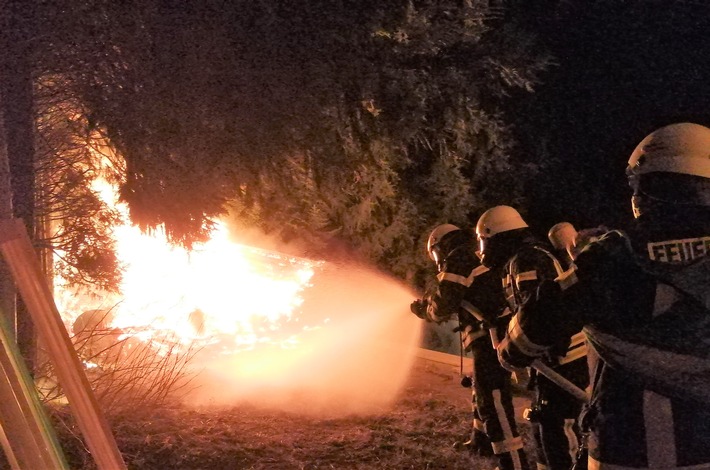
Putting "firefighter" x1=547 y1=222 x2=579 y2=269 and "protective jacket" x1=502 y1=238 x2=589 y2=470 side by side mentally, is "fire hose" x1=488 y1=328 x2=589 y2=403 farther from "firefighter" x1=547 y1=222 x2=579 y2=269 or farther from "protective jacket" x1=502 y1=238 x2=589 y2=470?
"firefighter" x1=547 y1=222 x2=579 y2=269

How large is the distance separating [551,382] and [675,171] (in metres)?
2.23

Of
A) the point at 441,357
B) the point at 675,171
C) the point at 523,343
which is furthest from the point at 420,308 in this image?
the point at 675,171

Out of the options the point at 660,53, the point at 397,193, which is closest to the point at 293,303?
the point at 397,193

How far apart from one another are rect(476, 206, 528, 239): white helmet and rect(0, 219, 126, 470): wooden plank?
10.0 feet

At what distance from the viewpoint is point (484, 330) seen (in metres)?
5.01

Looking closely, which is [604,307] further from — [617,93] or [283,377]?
[617,93]

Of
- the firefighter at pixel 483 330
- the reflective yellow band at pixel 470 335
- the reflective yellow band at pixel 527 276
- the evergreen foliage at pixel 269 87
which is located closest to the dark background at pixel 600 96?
the evergreen foliage at pixel 269 87

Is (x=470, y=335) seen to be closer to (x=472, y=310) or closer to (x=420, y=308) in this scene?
(x=472, y=310)

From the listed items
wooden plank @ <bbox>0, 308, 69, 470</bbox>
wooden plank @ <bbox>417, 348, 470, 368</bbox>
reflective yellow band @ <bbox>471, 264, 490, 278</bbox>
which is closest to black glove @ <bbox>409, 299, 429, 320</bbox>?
reflective yellow band @ <bbox>471, 264, 490, 278</bbox>

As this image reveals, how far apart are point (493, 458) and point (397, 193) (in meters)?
3.88

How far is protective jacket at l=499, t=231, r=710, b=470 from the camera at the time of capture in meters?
2.02

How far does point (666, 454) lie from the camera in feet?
6.98

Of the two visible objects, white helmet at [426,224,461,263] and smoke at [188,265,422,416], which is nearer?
white helmet at [426,224,461,263]

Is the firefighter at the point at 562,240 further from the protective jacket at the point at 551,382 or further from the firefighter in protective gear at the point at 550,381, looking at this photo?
the protective jacket at the point at 551,382
